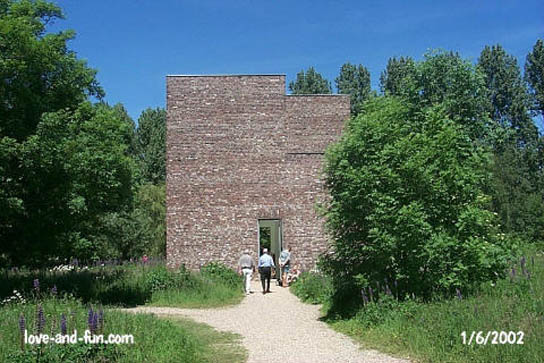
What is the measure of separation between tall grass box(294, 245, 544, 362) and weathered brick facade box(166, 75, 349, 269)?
11.4 m

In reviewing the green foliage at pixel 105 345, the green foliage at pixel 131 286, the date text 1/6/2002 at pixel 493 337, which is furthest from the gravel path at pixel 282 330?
the green foliage at pixel 105 345

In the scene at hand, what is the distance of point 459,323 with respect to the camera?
7953 mm

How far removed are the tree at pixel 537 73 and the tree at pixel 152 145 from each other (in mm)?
33212

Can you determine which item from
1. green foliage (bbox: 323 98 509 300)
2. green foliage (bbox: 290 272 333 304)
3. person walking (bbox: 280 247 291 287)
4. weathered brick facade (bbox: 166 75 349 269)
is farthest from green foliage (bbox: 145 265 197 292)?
green foliage (bbox: 323 98 509 300)

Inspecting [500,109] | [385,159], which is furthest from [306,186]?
[500,109]

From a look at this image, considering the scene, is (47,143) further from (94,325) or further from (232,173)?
(232,173)

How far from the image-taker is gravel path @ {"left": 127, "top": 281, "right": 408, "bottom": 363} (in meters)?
8.34

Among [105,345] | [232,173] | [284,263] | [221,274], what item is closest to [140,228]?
[232,173]

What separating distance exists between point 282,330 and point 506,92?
44135 mm

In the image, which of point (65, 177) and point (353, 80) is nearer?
point (65, 177)

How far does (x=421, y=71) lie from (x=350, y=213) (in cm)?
2499

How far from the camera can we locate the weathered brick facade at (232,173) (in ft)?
71.7

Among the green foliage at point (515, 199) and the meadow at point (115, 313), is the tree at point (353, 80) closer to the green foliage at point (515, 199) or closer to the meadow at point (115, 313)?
the green foliage at point (515, 199)

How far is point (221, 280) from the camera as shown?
64.6 feet
